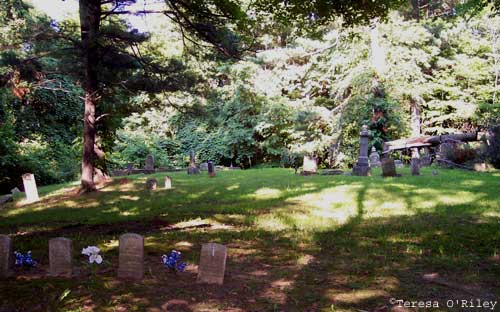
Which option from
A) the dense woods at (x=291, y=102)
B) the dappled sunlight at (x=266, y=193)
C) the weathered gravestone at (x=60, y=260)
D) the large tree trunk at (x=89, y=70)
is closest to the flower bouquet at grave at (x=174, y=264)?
the weathered gravestone at (x=60, y=260)

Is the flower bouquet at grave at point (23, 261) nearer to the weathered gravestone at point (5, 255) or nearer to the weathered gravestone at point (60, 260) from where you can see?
the weathered gravestone at point (5, 255)

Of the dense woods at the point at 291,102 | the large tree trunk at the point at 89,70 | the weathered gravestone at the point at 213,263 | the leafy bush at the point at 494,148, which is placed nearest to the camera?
the weathered gravestone at the point at 213,263

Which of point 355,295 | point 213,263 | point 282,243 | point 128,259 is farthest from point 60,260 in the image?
point 355,295

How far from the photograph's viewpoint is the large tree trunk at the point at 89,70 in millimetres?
11922

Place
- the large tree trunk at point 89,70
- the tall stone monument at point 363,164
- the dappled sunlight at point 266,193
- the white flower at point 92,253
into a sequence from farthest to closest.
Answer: the tall stone monument at point 363,164 → the large tree trunk at point 89,70 → the dappled sunlight at point 266,193 → the white flower at point 92,253

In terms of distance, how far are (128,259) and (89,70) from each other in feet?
30.2

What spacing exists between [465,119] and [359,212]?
22.0 m

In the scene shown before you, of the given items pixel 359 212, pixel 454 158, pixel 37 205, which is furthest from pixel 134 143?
pixel 359 212

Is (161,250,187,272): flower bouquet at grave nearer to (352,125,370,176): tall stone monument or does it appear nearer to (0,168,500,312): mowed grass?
(0,168,500,312): mowed grass

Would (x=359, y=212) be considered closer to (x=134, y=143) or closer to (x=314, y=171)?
(x=314, y=171)

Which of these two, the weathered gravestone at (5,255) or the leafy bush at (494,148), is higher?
the leafy bush at (494,148)

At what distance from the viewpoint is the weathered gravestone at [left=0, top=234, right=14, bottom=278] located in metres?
5.11

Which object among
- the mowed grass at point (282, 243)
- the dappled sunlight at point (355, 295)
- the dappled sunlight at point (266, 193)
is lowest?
the dappled sunlight at point (355, 295)

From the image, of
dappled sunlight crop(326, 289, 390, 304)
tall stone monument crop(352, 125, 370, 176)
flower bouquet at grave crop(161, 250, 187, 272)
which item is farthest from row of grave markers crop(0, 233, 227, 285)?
tall stone monument crop(352, 125, 370, 176)
